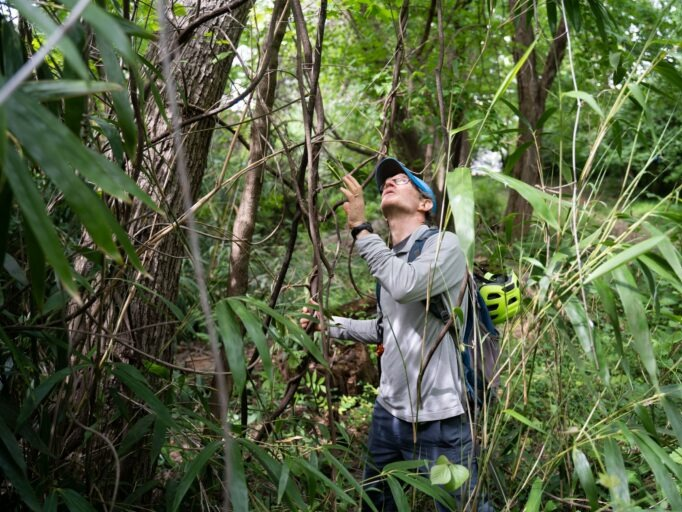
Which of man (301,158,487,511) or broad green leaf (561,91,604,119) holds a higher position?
broad green leaf (561,91,604,119)

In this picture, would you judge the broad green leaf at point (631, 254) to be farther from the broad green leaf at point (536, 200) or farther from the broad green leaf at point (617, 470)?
the broad green leaf at point (617, 470)

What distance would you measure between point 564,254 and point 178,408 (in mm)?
1118

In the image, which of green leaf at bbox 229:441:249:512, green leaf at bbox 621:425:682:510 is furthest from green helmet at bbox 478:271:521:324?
green leaf at bbox 229:441:249:512

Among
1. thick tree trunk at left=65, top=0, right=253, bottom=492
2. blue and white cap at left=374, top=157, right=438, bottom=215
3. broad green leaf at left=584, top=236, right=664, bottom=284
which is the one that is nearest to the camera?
broad green leaf at left=584, top=236, right=664, bottom=284

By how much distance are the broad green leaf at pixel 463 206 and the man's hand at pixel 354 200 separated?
0.78m

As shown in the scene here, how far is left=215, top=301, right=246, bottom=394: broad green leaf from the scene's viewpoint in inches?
46.8

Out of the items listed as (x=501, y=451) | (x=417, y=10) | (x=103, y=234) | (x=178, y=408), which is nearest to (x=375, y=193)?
(x=417, y=10)

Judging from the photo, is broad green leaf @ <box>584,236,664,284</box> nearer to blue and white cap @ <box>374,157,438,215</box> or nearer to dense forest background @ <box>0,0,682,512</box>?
dense forest background @ <box>0,0,682,512</box>

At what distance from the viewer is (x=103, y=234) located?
774 millimetres

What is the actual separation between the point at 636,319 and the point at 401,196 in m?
1.20

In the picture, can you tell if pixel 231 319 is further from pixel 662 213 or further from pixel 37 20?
pixel 662 213

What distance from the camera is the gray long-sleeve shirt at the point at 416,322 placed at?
6.30 ft

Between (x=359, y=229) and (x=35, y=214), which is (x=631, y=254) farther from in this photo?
(x=359, y=229)

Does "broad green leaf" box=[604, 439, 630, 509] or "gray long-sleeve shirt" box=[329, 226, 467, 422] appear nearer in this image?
"broad green leaf" box=[604, 439, 630, 509]
